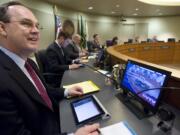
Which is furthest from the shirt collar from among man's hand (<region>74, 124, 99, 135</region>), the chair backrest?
the chair backrest

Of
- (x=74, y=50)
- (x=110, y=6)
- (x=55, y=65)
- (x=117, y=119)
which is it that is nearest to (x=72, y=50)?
(x=74, y=50)

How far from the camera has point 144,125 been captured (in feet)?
3.31

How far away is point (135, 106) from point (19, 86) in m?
0.77

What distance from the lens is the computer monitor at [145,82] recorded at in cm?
101

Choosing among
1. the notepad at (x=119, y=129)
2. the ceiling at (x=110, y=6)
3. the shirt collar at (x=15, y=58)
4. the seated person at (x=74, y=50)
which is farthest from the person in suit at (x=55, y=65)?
the ceiling at (x=110, y=6)

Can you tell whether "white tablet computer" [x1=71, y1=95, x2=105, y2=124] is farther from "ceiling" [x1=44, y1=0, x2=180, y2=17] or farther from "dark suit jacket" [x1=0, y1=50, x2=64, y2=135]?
Answer: "ceiling" [x1=44, y1=0, x2=180, y2=17]

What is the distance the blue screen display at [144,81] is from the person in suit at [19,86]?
0.37 meters

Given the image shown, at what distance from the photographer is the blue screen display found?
102cm

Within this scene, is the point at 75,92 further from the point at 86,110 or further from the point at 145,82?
the point at 145,82

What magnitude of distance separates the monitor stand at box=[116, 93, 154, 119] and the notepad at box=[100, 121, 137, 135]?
0.15 m

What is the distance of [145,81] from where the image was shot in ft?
3.84

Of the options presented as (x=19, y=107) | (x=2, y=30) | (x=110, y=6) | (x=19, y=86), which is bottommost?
(x=19, y=107)

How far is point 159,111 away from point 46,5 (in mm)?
6713

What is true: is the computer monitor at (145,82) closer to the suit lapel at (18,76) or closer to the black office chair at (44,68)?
the suit lapel at (18,76)
